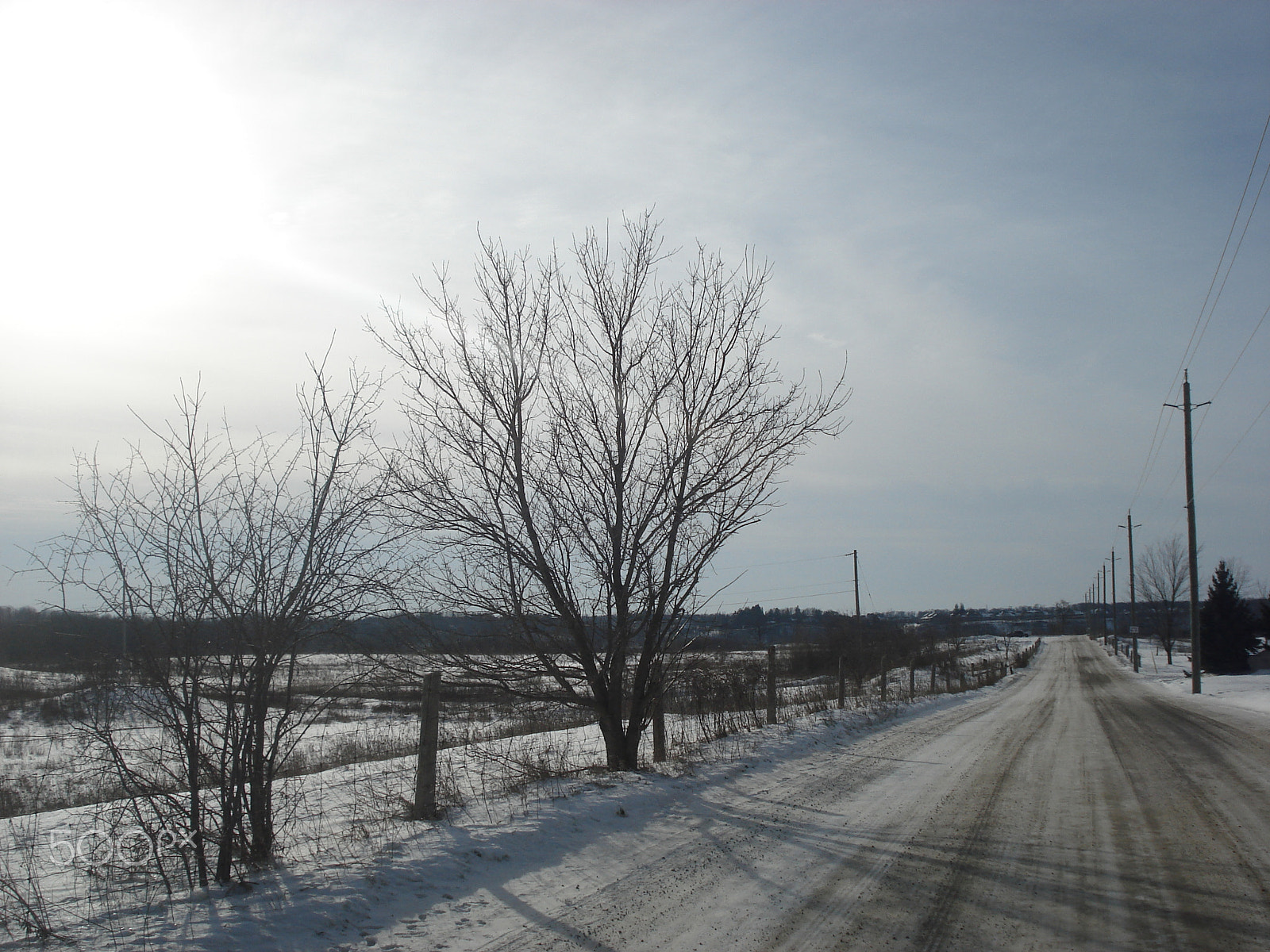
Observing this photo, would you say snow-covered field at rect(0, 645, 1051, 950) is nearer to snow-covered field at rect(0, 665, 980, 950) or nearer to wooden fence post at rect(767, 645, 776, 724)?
snow-covered field at rect(0, 665, 980, 950)

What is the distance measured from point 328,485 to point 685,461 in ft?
16.7

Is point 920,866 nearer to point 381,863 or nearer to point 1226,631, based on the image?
point 381,863

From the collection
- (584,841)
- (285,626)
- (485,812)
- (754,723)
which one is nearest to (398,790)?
(485,812)

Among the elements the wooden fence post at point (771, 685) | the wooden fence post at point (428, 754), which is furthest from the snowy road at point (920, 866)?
the wooden fence post at point (771, 685)

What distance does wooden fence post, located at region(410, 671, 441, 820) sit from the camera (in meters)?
7.28

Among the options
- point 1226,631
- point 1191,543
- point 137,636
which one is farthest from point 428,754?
point 1226,631

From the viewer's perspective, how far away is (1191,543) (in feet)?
103

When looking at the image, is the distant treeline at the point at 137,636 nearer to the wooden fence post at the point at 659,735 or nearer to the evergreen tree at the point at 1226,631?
the wooden fence post at the point at 659,735

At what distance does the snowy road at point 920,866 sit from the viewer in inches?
187

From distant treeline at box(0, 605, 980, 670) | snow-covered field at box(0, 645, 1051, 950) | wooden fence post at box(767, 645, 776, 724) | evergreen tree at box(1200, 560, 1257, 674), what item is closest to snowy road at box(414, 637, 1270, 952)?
snow-covered field at box(0, 645, 1051, 950)

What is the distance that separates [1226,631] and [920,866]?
59.5 m

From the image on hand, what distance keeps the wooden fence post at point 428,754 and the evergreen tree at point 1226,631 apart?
59842mm

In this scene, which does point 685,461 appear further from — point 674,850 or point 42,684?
point 42,684

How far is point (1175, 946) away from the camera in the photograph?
4531mm
